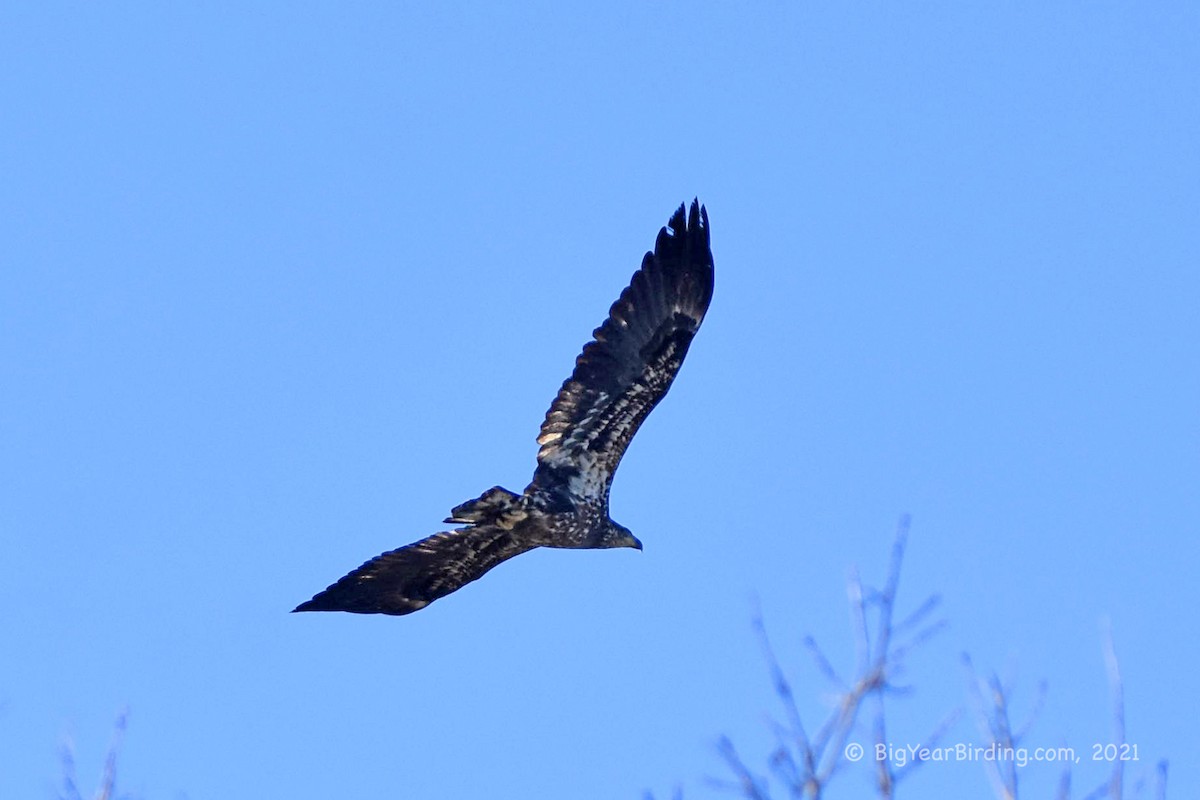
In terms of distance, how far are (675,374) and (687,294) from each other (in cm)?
73

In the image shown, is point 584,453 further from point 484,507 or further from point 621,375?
point 484,507

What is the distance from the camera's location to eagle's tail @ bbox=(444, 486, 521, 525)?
12.3m

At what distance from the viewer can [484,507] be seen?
1240cm

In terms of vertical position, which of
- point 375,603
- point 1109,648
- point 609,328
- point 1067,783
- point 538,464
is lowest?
point 1067,783

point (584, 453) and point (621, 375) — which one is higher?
point (621, 375)

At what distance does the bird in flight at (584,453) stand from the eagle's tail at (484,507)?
37 cm

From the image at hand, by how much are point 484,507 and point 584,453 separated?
1.48 m

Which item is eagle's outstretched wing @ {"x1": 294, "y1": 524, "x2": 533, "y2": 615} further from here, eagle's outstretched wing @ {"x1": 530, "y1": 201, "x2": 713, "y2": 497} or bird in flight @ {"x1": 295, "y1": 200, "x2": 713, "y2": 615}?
eagle's outstretched wing @ {"x1": 530, "y1": 201, "x2": 713, "y2": 497}

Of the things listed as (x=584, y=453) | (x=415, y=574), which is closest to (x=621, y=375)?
(x=584, y=453)

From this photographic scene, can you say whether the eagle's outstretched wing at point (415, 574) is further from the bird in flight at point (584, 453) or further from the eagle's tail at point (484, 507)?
the eagle's tail at point (484, 507)

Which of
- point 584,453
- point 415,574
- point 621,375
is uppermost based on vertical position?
point 621,375

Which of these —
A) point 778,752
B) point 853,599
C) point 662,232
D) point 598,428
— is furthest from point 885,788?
point 662,232

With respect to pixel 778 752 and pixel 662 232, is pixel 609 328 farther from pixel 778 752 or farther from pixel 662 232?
pixel 778 752

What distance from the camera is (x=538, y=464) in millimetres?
13594
